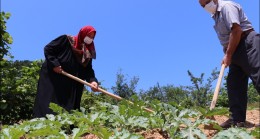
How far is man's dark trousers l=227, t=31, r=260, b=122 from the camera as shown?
397 cm

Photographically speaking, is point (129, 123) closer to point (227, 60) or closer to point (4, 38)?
point (227, 60)

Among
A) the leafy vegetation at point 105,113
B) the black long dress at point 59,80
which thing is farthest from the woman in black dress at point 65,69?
the leafy vegetation at point 105,113

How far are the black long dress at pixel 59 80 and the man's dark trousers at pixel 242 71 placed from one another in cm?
195

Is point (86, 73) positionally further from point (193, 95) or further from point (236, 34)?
point (193, 95)

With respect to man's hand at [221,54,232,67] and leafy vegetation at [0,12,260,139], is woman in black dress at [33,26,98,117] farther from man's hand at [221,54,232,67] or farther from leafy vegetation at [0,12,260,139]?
man's hand at [221,54,232,67]

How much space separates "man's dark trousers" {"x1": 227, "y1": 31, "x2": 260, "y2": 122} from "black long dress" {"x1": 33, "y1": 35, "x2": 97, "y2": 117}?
1.95 meters

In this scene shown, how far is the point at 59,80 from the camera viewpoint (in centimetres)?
528

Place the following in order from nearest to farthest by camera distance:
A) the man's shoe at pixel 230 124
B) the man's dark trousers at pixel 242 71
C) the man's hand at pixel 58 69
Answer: the man's dark trousers at pixel 242 71, the man's shoe at pixel 230 124, the man's hand at pixel 58 69

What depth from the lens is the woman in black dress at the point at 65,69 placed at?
17.1 ft

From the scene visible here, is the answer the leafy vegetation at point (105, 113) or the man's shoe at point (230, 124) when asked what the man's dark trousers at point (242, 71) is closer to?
the man's shoe at point (230, 124)

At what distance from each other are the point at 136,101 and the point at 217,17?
1.30 meters

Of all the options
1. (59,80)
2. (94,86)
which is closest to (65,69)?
(59,80)

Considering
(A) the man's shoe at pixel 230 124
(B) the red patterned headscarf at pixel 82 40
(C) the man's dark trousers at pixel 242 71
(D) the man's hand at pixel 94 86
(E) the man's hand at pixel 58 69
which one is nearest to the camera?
(C) the man's dark trousers at pixel 242 71

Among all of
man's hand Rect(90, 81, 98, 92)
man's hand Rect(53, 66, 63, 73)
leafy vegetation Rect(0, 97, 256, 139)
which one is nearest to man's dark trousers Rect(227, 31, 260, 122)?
leafy vegetation Rect(0, 97, 256, 139)
